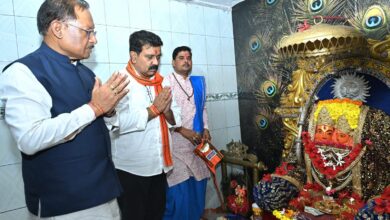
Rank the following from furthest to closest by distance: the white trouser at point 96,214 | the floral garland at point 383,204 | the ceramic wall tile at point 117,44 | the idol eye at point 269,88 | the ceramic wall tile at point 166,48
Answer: the idol eye at point 269,88 < the ceramic wall tile at point 166,48 < the ceramic wall tile at point 117,44 < the floral garland at point 383,204 < the white trouser at point 96,214

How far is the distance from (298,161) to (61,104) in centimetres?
223

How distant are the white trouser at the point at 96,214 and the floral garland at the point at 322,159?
5.95 ft

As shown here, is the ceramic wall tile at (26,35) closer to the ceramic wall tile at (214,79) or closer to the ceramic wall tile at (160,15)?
the ceramic wall tile at (160,15)

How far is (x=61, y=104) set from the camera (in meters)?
1.34

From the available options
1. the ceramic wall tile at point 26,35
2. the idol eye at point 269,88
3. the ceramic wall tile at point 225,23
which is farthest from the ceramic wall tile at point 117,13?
the idol eye at point 269,88

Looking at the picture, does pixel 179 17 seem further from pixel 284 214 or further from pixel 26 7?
pixel 284 214

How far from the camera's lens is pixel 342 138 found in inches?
93.9

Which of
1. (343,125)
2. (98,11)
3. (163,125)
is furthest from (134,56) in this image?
(343,125)

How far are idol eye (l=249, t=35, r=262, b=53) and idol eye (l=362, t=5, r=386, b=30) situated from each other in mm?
1302

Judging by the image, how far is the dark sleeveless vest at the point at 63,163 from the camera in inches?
51.5

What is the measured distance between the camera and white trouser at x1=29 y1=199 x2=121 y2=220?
133cm

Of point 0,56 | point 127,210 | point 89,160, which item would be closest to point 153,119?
point 127,210

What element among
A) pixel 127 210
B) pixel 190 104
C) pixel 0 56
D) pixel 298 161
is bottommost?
pixel 127 210

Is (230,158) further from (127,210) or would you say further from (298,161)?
(127,210)
